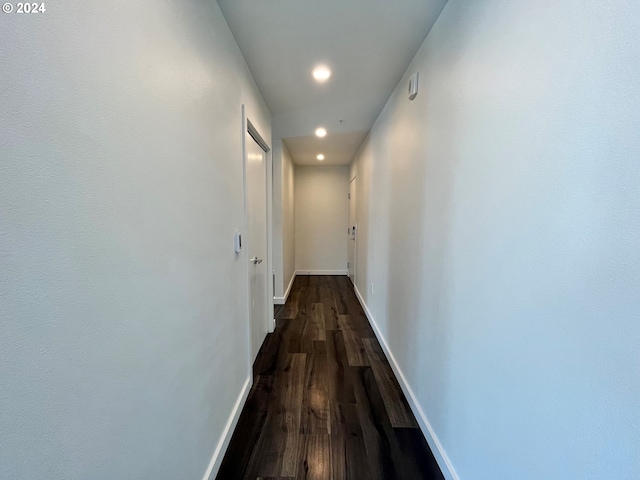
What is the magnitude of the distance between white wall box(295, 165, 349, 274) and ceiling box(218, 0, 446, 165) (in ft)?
9.15

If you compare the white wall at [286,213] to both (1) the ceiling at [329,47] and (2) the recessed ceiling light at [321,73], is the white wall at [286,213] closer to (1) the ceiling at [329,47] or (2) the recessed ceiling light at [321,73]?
(1) the ceiling at [329,47]

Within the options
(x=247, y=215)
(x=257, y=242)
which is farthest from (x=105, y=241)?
(x=257, y=242)

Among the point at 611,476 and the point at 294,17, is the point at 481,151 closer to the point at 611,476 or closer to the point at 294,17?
the point at 611,476

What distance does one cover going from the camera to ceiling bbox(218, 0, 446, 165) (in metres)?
1.41

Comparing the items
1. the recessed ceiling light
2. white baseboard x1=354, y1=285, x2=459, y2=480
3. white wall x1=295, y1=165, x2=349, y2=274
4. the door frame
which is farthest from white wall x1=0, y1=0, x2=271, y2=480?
white wall x1=295, y1=165, x2=349, y2=274

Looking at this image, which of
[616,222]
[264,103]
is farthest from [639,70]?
[264,103]

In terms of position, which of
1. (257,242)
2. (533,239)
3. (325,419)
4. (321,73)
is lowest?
(325,419)

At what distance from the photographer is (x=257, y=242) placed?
2.52 meters

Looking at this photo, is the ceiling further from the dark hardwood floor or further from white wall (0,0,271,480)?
the dark hardwood floor

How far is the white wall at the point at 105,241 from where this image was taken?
494mm

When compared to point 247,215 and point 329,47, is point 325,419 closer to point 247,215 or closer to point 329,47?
point 247,215

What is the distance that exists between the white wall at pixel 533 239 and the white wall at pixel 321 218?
4150 mm

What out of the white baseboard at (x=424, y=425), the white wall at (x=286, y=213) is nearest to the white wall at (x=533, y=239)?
the white baseboard at (x=424, y=425)

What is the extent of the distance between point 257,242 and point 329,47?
63.8 inches
